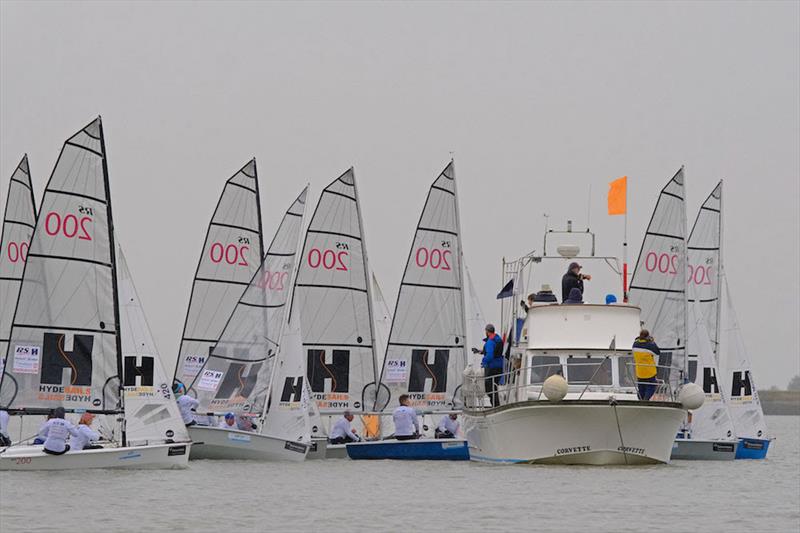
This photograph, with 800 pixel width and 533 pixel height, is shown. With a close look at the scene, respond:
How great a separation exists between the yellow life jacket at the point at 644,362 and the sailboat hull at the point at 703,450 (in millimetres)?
7438

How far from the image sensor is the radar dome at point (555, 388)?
3158cm

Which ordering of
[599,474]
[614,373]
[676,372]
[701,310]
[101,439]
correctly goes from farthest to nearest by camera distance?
[701,310]
[676,372]
[101,439]
[614,373]
[599,474]

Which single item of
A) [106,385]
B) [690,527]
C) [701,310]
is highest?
[701,310]

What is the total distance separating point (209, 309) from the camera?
49.0 metres

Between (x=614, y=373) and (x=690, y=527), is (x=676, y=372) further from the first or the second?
(x=690, y=527)

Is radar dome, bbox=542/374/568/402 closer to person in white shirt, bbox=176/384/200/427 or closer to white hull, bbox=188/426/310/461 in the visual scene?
white hull, bbox=188/426/310/461

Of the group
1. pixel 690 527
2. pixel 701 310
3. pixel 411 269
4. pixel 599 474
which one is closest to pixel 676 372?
pixel 701 310

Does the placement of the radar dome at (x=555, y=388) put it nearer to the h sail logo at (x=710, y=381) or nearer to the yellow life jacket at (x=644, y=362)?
the yellow life jacket at (x=644, y=362)

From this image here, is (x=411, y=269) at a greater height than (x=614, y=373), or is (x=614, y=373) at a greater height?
(x=411, y=269)

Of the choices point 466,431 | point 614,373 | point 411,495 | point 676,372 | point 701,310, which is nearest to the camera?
point 411,495

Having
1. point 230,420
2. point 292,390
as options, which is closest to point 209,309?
point 230,420

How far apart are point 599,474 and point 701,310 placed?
736 inches

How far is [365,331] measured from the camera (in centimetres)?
4641

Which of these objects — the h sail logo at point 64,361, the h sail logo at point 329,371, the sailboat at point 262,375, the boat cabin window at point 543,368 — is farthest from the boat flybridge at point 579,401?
the h sail logo at point 329,371
